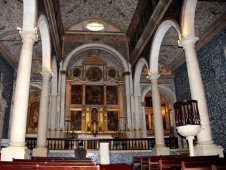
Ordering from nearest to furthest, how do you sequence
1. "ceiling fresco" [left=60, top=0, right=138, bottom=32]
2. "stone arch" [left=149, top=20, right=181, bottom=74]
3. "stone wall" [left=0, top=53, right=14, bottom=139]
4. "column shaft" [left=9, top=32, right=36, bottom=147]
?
1. "column shaft" [left=9, top=32, right=36, bottom=147]
2. "stone arch" [left=149, top=20, right=181, bottom=74]
3. "stone wall" [left=0, top=53, right=14, bottom=139]
4. "ceiling fresco" [left=60, top=0, right=138, bottom=32]

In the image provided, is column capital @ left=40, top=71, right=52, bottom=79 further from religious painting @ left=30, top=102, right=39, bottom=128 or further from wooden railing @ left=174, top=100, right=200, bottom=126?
religious painting @ left=30, top=102, right=39, bottom=128

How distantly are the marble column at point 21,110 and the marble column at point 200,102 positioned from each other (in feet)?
17.1

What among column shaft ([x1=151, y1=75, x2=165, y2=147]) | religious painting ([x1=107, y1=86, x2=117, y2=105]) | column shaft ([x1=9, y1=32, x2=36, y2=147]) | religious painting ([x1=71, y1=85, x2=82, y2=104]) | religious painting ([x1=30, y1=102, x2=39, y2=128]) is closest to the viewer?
column shaft ([x1=9, y1=32, x2=36, y2=147])

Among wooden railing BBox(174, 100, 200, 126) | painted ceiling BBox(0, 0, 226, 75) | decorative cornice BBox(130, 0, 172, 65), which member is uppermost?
painted ceiling BBox(0, 0, 226, 75)

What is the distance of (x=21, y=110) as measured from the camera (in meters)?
6.70

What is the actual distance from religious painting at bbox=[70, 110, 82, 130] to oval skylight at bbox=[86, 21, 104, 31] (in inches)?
258

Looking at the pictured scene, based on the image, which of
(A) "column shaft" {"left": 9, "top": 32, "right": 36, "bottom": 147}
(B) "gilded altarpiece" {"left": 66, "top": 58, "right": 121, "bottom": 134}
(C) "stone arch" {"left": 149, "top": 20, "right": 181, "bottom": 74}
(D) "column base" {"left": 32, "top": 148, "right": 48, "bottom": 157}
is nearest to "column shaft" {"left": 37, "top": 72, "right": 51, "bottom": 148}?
(D) "column base" {"left": 32, "top": 148, "right": 48, "bottom": 157}

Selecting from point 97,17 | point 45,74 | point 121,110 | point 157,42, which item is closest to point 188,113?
point 157,42

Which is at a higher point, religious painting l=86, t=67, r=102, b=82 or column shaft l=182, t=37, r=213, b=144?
religious painting l=86, t=67, r=102, b=82

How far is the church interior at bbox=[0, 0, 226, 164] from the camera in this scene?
7.54 meters

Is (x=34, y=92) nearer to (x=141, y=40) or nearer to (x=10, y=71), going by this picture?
(x=10, y=71)

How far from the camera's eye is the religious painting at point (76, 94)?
1762 centimetres

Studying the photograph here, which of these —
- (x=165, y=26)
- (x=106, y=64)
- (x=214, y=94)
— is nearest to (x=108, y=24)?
(x=106, y=64)

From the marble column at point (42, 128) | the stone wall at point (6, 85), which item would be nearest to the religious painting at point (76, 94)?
the stone wall at point (6, 85)
